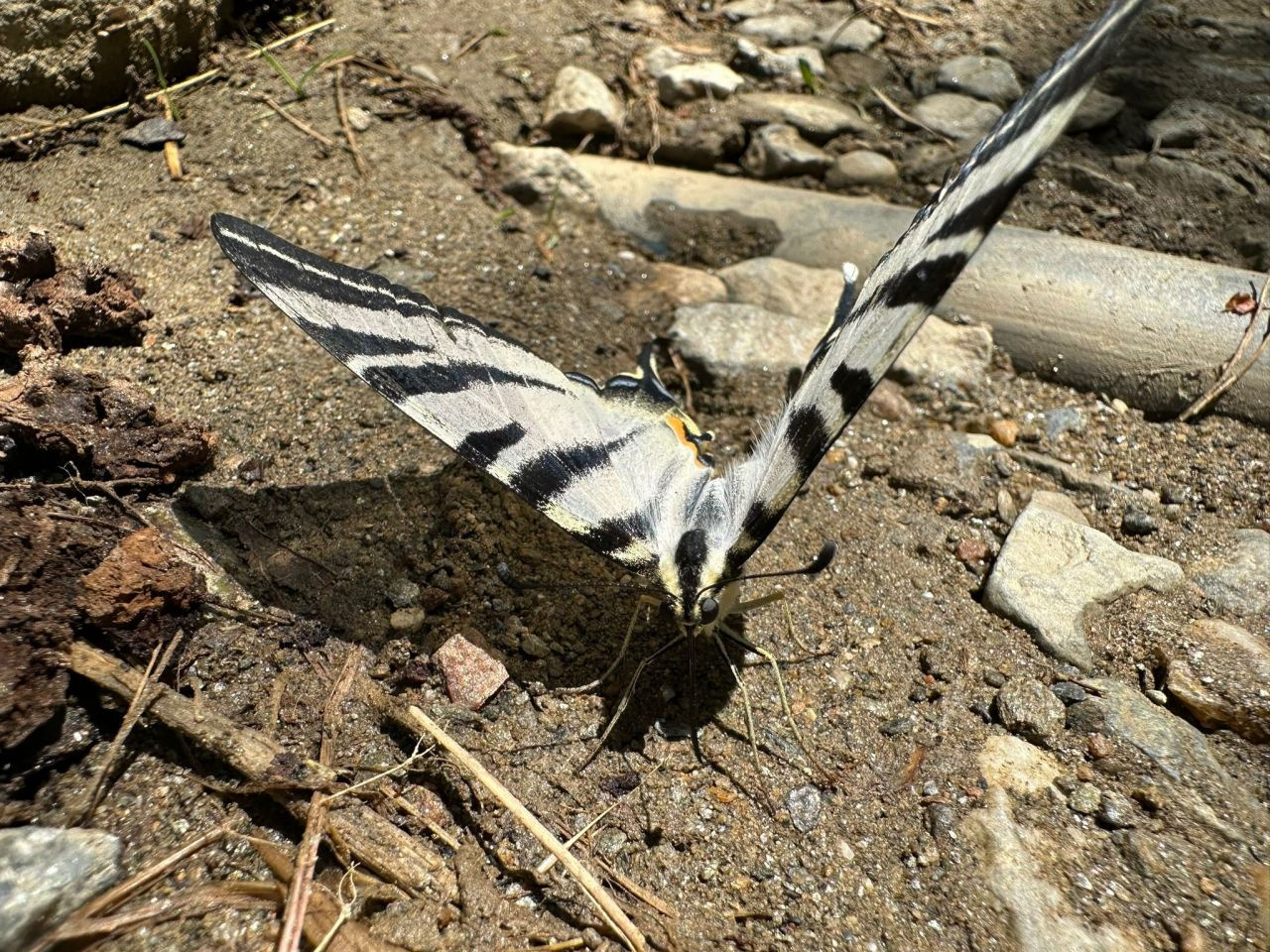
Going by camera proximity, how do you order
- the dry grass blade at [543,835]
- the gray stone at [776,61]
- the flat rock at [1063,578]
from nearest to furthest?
the dry grass blade at [543,835]
the flat rock at [1063,578]
the gray stone at [776,61]

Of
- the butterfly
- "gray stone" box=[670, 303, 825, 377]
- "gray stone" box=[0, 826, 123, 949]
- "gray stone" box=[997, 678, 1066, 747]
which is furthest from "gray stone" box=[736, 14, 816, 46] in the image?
"gray stone" box=[0, 826, 123, 949]

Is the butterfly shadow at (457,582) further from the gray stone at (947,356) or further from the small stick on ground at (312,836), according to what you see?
the gray stone at (947,356)

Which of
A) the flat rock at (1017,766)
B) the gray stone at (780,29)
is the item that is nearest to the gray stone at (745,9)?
the gray stone at (780,29)

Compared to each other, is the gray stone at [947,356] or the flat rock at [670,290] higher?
the flat rock at [670,290]

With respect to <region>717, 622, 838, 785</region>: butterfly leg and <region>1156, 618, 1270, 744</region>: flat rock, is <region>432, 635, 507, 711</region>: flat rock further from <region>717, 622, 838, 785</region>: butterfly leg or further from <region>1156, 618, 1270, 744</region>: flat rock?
<region>1156, 618, 1270, 744</region>: flat rock

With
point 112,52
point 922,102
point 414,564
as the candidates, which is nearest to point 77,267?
point 112,52

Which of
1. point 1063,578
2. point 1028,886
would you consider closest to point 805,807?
point 1028,886

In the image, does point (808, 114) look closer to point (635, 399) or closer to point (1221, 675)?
point (635, 399)

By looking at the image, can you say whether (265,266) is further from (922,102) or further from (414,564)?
(922,102)
